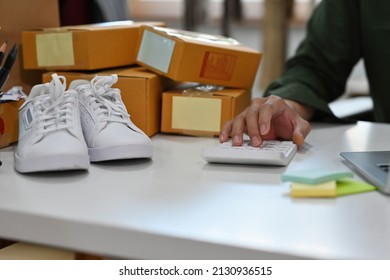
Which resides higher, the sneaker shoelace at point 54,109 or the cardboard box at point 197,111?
the sneaker shoelace at point 54,109

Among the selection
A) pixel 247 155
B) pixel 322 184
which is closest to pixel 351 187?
pixel 322 184

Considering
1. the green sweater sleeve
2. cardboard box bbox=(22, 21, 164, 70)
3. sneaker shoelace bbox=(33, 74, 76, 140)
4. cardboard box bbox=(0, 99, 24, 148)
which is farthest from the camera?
the green sweater sleeve

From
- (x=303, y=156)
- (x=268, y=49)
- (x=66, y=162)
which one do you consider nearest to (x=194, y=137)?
(x=303, y=156)

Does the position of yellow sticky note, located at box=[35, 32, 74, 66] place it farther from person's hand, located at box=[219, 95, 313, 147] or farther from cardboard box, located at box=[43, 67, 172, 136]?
person's hand, located at box=[219, 95, 313, 147]

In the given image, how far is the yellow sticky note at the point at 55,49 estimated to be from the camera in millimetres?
995

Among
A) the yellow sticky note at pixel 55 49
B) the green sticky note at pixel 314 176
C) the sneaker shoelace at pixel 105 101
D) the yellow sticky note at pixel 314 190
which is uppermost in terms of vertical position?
the yellow sticky note at pixel 55 49

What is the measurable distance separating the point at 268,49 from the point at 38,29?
1.49 m

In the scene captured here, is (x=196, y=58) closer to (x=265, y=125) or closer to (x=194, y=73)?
(x=194, y=73)

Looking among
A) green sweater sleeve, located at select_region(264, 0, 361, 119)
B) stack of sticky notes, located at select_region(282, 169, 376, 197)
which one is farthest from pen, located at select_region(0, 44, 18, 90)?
green sweater sleeve, located at select_region(264, 0, 361, 119)

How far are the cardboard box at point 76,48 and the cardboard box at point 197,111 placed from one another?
13 cm

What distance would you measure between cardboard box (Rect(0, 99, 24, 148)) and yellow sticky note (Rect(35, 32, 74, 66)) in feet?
0.41

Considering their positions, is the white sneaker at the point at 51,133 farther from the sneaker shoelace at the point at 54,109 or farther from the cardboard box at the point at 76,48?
the cardboard box at the point at 76,48

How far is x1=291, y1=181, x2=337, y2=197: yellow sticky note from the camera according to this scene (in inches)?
24.9

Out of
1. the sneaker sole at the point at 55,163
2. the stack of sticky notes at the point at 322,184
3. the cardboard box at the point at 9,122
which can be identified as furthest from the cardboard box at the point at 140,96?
the stack of sticky notes at the point at 322,184
